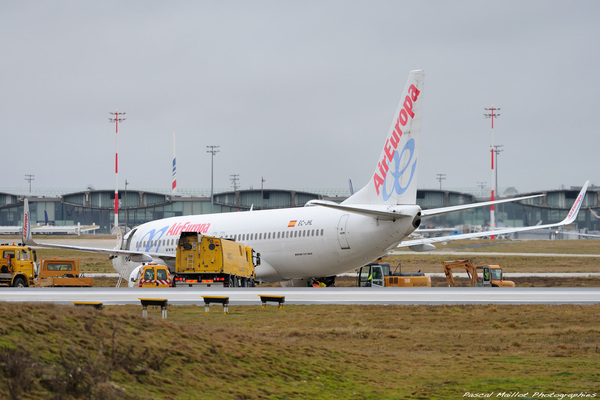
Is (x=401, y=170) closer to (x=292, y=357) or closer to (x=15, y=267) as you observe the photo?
(x=15, y=267)

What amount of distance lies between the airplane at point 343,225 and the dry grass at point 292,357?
11240 millimetres

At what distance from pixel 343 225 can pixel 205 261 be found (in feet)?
22.3

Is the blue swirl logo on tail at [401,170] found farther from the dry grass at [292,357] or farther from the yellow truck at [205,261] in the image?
the dry grass at [292,357]

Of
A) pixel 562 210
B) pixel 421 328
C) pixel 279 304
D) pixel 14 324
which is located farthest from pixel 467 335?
pixel 562 210

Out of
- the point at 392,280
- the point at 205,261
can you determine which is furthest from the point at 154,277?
the point at 392,280

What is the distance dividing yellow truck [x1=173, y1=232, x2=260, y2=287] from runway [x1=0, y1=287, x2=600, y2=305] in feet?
14.7

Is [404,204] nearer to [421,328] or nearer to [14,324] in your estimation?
[421,328]

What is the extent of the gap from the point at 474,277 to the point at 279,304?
25.8m

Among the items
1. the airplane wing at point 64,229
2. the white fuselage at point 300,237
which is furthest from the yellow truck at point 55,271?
the airplane wing at point 64,229

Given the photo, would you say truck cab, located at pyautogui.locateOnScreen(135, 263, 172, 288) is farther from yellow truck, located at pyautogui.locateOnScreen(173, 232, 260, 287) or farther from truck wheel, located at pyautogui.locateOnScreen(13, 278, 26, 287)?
truck wheel, located at pyautogui.locateOnScreen(13, 278, 26, 287)

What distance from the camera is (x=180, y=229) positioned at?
52.8 m

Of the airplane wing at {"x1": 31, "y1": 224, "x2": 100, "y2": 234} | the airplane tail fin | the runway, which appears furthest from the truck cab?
the airplane wing at {"x1": 31, "y1": 224, "x2": 100, "y2": 234}

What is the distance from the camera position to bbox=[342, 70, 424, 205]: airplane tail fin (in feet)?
134

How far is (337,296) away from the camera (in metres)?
34.5
